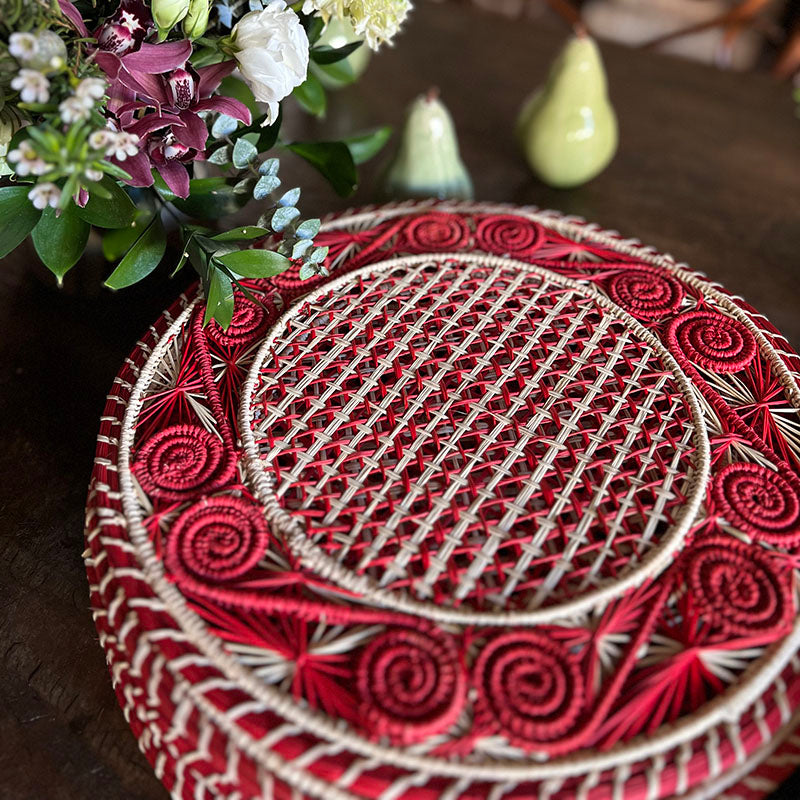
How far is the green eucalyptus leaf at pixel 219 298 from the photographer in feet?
1.90

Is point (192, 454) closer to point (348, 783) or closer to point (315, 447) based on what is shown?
point (315, 447)

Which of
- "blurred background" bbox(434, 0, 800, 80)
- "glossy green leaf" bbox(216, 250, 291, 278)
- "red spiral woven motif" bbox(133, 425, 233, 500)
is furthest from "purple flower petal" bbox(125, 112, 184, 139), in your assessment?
"blurred background" bbox(434, 0, 800, 80)

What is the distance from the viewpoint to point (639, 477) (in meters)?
0.54

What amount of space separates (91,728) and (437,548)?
0.29 m

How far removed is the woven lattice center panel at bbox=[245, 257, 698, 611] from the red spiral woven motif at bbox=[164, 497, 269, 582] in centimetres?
3

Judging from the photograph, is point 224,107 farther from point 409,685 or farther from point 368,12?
point 409,685

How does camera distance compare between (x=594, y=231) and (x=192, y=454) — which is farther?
(x=594, y=231)

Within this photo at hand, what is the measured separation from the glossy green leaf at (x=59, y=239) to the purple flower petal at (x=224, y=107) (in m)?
0.13

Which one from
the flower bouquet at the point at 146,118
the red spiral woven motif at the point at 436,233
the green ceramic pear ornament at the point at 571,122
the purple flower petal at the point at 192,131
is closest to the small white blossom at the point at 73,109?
the flower bouquet at the point at 146,118

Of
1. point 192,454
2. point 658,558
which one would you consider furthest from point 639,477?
point 192,454

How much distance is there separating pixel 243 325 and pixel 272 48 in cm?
21

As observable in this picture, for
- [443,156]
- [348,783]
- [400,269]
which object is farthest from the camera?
[443,156]

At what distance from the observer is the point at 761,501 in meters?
0.52

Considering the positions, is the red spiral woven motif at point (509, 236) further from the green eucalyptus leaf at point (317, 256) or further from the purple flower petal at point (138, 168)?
the purple flower petal at point (138, 168)
